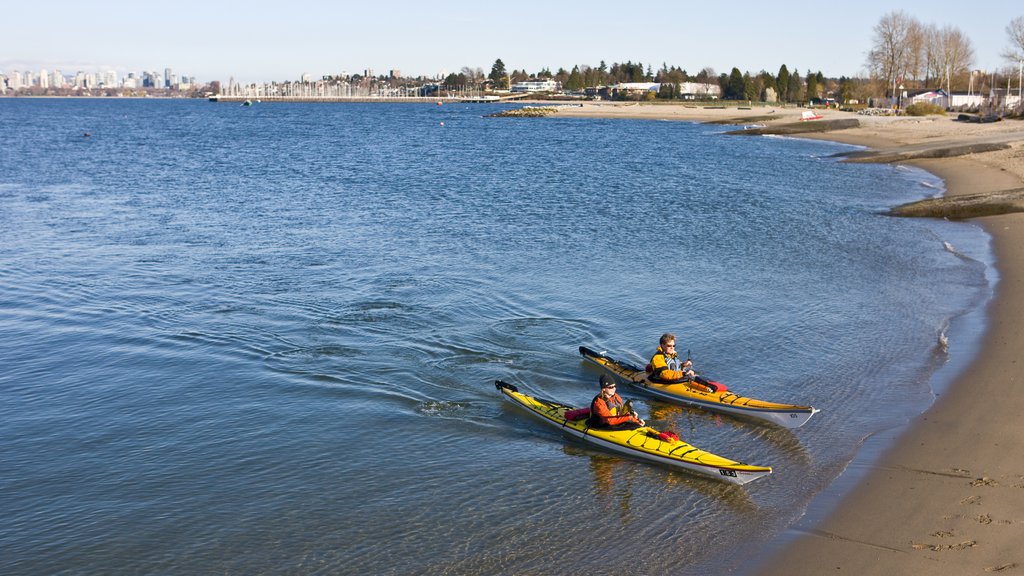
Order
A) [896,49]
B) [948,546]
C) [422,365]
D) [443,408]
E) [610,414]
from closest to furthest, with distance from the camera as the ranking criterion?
[948,546], [610,414], [443,408], [422,365], [896,49]

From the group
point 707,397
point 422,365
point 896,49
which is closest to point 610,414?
point 707,397

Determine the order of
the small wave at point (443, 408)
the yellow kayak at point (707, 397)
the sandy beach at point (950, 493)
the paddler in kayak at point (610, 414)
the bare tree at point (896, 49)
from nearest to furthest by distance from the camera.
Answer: the sandy beach at point (950, 493) < the paddler in kayak at point (610, 414) < the yellow kayak at point (707, 397) < the small wave at point (443, 408) < the bare tree at point (896, 49)

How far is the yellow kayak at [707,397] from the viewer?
54.7ft

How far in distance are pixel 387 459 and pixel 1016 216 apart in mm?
32946

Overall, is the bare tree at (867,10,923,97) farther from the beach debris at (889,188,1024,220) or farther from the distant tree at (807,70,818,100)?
the beach debris at (889,188,1024,220)

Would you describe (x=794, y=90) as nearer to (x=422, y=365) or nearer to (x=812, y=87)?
(x=812, y=87)

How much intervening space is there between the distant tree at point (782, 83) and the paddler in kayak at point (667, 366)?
187m

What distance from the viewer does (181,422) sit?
17.5 meters

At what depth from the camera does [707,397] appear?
59.1ft

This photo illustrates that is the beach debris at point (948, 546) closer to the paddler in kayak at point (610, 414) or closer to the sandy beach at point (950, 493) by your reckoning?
the sandy beach at point (950, 493)

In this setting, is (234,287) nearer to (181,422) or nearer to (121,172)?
(181,422)

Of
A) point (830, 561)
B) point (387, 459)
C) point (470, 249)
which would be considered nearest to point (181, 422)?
point (387, 459)

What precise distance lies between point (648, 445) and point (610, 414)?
1.10 m

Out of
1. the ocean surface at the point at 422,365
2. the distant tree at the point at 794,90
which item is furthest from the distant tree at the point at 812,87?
the ocean surface at the point at 422,365
